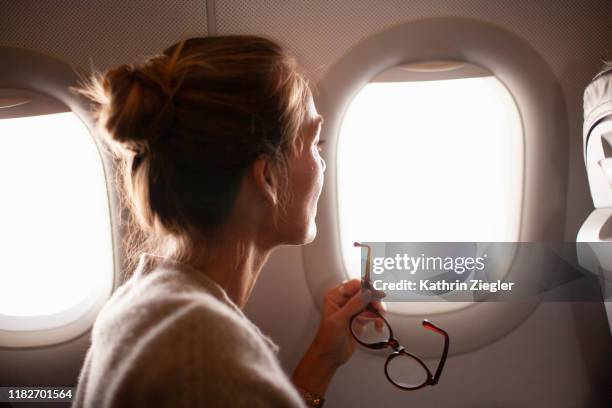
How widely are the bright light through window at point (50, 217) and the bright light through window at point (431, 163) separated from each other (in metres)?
0.69

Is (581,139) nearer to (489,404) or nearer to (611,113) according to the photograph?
(611,113)

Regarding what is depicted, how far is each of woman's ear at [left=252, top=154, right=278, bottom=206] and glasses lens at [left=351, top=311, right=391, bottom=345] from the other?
455mm

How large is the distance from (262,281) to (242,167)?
0.52m

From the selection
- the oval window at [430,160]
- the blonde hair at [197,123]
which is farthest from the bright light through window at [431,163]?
the blonde hair at [197,123]

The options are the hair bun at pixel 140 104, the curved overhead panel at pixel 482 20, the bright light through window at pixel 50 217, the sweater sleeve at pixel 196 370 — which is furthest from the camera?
the bright light through window at pixel 50 217

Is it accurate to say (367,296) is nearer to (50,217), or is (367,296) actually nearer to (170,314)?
(170,314)

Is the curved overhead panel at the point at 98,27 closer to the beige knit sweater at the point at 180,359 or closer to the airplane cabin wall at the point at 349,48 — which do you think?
the airplane cabin wall at the point at 349,48

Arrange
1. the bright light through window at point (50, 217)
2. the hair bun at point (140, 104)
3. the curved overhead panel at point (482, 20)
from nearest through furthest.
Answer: the hair bun at point (140, 104) < the curved overhead panel at point (482, 20) < the bright light through window at point (50, 217)

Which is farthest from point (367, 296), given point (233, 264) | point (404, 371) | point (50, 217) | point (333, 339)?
point (50, 217)

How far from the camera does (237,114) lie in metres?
0.71

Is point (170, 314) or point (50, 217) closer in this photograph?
point (170, 314)

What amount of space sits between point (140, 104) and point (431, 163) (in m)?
0.73

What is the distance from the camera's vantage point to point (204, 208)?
748mm

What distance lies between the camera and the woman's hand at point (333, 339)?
1.07 metres
